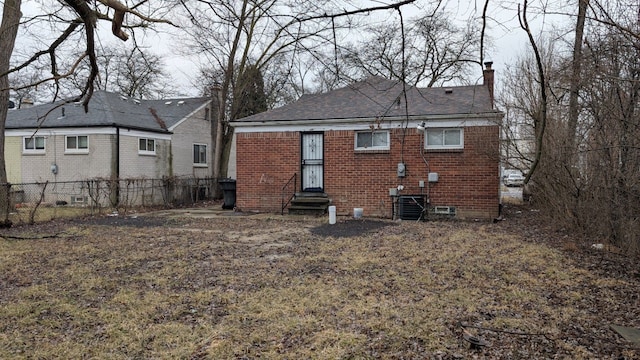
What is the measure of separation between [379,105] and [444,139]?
2.18 meters

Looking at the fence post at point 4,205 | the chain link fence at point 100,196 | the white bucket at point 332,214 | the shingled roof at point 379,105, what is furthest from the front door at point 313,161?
the fence post at point 4,205

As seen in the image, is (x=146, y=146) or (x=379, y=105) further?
(x=146, y=146)

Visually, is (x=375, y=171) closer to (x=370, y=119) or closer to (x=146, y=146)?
(x=370, y=119)

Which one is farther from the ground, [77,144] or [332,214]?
[77,144]

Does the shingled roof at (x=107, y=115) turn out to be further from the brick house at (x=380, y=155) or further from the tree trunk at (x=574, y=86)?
the tree trunk at (x=574, y=86)

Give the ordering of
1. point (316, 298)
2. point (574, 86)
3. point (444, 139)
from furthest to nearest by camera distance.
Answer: point (444, 139)
point (574, 86)
point (316, 298)

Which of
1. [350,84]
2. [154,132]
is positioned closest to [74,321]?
[350,84]

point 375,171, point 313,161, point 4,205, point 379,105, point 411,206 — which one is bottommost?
point 411,206

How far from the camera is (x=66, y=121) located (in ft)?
58.8

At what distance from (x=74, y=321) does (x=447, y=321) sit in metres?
3.85

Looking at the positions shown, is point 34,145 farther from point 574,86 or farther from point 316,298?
point 574,86

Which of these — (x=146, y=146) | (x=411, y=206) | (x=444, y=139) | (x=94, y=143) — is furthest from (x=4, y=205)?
(x=444, y=139)

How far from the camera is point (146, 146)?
62.4ft

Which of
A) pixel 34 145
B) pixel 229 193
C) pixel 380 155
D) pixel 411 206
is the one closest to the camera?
pixel 411 206
